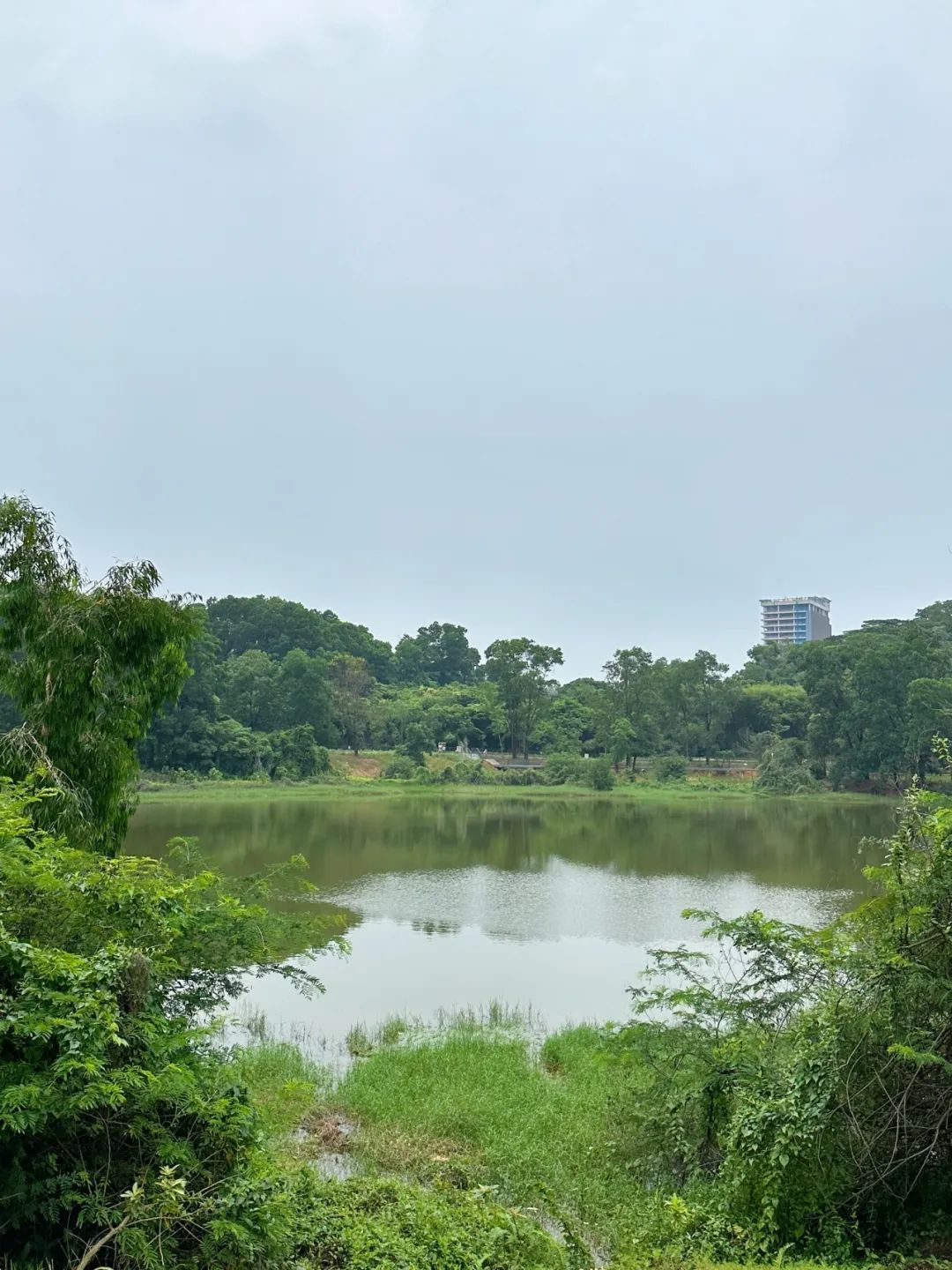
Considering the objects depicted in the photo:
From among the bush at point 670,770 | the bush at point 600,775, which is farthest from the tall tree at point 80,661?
the bush at point 670,770

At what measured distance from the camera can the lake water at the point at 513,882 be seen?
473 inches

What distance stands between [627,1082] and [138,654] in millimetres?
5529

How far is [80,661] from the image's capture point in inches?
282

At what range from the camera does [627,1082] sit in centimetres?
788

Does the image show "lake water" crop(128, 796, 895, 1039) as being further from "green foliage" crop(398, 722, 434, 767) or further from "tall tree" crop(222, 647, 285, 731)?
"tall tree" crop(222, 647, 285, 731)

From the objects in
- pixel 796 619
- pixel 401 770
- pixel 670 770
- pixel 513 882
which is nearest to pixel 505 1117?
pixel 513 882

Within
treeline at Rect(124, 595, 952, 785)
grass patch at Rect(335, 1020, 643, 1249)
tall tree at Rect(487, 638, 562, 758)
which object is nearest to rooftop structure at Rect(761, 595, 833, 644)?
treeline at Rect(124, 595, 952, 785)

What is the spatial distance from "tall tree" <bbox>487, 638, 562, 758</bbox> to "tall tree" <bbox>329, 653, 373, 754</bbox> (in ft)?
29.6

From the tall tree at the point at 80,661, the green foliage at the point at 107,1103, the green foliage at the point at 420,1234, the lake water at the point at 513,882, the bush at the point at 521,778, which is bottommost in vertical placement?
the lake water at the point at 513,882

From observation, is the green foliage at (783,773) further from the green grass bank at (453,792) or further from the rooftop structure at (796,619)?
the rooftop structure at (796,619)

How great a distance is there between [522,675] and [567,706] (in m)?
8.48

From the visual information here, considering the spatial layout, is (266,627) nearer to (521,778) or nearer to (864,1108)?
(521,778)

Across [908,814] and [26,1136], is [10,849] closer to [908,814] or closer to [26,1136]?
[26,1136]

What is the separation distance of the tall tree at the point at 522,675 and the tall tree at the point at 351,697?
9014mm
